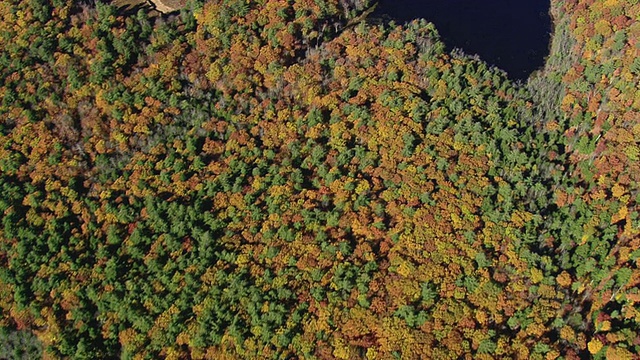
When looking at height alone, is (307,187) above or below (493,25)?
below

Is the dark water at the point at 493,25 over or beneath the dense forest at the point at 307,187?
over

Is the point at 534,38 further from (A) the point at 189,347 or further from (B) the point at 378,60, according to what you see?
(A) the point at 189,347

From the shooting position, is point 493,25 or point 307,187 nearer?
point 307,187

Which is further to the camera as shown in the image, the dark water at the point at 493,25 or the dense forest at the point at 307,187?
the dark water at the point at 493,25

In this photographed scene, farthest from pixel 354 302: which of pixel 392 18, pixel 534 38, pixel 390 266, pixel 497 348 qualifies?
pixel 534 38
